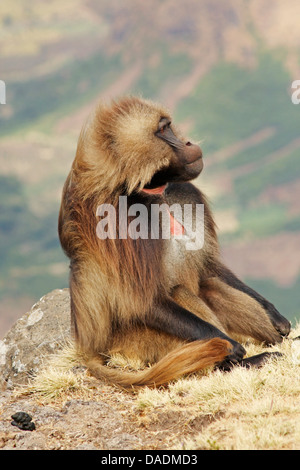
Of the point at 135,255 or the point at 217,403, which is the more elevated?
the point at 135,255

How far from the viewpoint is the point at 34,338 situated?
8328 mm

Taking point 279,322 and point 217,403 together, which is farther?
point 279,322

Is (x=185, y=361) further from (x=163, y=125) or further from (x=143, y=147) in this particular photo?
(x=163, y=125)

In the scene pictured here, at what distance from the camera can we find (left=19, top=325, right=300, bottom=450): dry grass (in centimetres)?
425

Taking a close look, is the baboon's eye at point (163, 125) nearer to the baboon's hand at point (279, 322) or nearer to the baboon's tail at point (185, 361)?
the baboon's tail at point (185, 361)

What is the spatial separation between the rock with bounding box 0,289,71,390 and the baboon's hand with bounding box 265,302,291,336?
2.42 meters

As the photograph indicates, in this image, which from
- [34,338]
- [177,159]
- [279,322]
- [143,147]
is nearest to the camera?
[143,147]

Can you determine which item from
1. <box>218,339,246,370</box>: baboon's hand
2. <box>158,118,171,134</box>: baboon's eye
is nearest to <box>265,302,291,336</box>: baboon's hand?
<box>218,339,246,370</box>: baboon's hand

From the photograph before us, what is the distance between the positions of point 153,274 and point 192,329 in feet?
1.89

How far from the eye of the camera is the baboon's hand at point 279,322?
267 inches

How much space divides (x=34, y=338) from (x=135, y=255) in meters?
3.12

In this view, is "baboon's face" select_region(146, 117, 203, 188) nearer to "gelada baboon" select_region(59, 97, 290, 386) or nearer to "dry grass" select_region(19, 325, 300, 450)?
"gelada baboon" select_region(59, 97, 290, 386)

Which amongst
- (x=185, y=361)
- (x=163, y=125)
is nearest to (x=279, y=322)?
(x=185, y=361)
